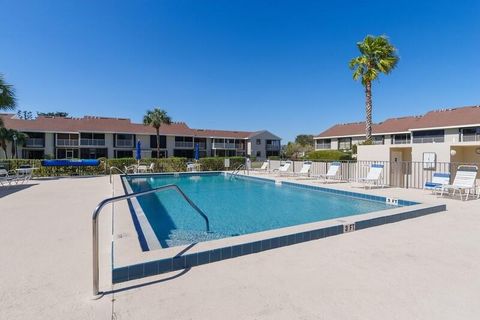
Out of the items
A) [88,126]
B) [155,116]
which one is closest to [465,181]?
[155,116]

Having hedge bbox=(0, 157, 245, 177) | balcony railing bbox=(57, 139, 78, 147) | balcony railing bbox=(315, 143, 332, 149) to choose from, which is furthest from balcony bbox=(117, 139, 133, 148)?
balcony railing bbox=(315, 143, 332, 149)

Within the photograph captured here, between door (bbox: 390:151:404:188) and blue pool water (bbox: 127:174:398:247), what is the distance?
3761mm

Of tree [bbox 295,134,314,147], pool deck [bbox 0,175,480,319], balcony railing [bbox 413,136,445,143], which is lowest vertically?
pool deck [bbox 0,175,480,319]

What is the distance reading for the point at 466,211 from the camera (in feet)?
24.0

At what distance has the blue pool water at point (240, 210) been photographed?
6605mm

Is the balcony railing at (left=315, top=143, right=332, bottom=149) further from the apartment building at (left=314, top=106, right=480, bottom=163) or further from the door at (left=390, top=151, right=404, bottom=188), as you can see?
the door at (left=390, top=151, right=404, bottom=188)

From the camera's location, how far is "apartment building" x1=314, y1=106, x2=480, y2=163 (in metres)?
11.5

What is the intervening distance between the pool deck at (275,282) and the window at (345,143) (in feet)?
129

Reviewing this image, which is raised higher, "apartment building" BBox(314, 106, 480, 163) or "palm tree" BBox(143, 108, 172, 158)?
"palm tree" BBox(143, 108, 172, 158)

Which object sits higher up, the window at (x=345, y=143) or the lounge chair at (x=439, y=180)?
the window at (x=345, y=143)

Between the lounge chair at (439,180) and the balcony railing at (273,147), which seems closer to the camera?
the lounge chair at (439,180)

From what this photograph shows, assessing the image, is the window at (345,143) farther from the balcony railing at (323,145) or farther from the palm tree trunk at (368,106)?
the palm tree trunk at (368,106)

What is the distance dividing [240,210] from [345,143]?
1501 inches

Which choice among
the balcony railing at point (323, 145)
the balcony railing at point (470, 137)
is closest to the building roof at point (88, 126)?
the balcony railing at point (323, 145)
